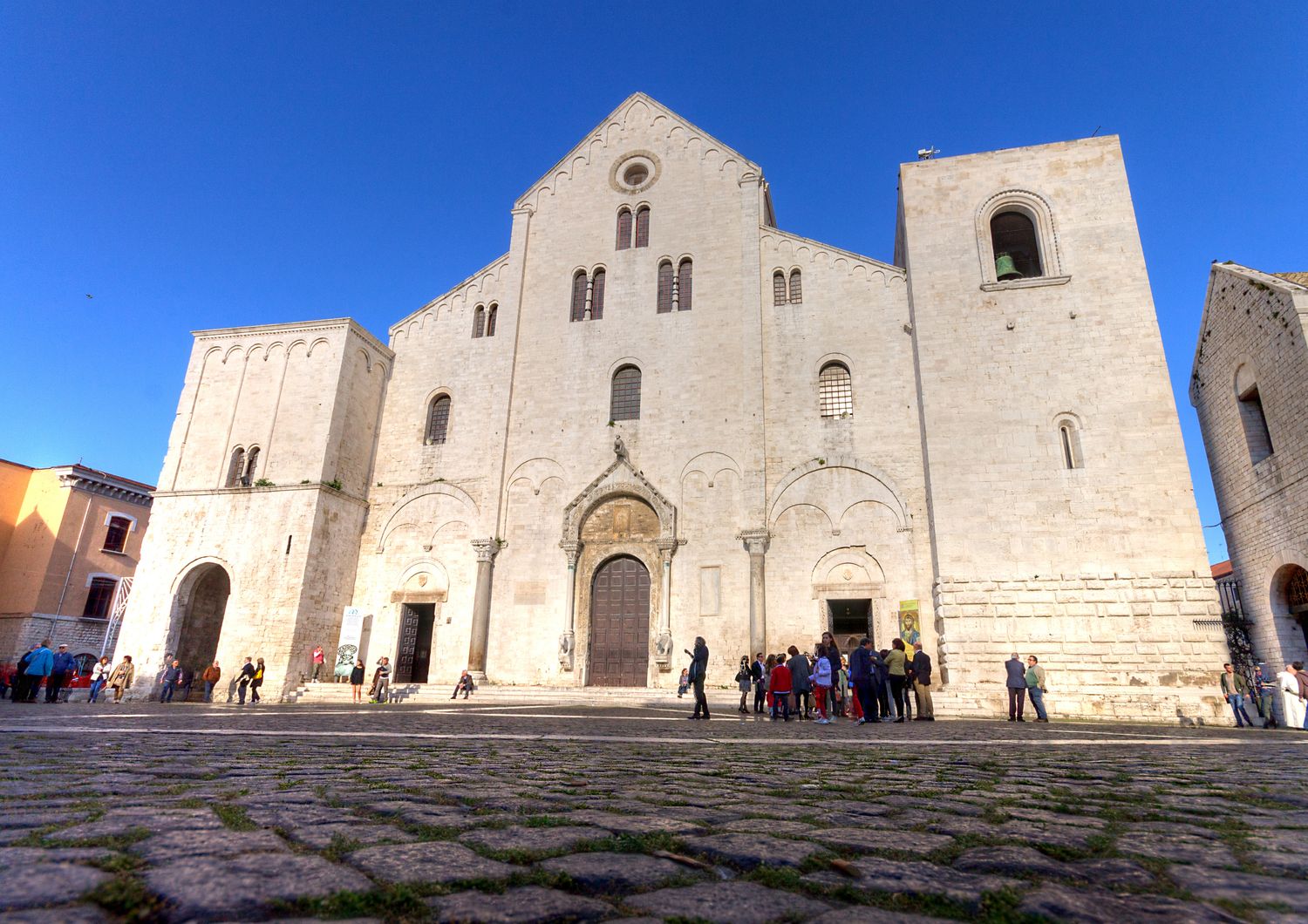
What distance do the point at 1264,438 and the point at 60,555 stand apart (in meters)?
37.2

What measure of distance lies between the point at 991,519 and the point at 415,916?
15.7 m

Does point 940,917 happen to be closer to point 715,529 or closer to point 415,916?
point 415,916

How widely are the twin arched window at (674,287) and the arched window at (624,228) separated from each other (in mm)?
1516

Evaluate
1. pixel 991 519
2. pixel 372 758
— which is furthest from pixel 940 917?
pixel 991 519

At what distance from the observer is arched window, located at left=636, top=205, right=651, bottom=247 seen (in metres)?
21.1

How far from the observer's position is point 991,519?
14969 mm

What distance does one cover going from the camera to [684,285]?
20.2m

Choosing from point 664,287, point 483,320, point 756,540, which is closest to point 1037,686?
point 756,540

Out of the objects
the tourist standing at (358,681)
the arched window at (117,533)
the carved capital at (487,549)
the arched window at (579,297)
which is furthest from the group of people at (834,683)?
the arched window at (117,533)

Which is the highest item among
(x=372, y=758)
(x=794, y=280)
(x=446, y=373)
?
(x=794, y=280)

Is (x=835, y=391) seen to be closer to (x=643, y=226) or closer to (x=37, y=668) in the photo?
(x=643, y=226)

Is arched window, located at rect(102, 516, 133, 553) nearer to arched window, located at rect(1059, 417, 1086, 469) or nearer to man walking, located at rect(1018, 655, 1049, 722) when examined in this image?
man walking, located at rect(1018, 655, 1049, 722)

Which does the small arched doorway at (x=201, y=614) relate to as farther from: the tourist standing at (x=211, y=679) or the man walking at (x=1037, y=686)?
the man walking at (x=1037, y=686)

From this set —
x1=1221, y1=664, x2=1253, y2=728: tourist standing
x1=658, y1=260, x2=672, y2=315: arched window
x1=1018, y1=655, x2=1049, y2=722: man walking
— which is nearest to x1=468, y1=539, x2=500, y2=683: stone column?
x1=658, y1=260, x2=672, y2=315: arched window
